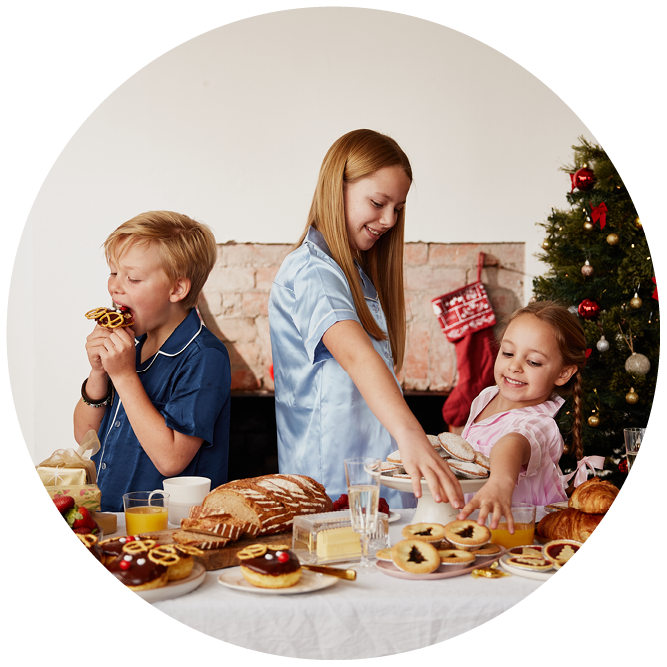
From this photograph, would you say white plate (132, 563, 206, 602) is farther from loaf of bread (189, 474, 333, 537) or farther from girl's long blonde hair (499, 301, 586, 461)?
girl's long blonde hair (499, 301, 586, 461)

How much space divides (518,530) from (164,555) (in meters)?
0.65

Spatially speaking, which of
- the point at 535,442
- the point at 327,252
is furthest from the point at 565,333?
the point at 327,252

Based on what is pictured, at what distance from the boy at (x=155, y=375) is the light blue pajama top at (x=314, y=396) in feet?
0.56

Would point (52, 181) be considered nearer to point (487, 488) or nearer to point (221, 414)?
point (221, 414)

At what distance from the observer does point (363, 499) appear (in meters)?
1.13

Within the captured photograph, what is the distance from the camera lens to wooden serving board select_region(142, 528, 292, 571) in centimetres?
114

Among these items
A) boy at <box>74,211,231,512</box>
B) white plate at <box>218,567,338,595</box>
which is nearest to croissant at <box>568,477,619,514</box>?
white plate at <box>218,567,338,595</box>

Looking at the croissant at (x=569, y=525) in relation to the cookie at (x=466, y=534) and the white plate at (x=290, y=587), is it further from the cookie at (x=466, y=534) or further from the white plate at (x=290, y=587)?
the white plate at (x=290, y=587)

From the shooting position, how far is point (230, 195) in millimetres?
2971

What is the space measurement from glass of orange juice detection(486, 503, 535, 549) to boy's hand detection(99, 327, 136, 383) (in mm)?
963

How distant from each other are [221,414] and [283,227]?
1503 millimetres

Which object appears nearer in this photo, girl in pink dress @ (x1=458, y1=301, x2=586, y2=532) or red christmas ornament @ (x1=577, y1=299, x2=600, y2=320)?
girl in pink dress @ (x1=458, y1=301, x2=586, y2=532)

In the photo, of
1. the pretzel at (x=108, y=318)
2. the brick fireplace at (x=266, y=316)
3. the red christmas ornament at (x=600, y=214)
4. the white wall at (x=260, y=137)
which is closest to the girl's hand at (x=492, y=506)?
the pretzel at (x=108, y=318)

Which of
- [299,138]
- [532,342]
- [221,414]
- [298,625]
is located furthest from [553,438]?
[299,138]
